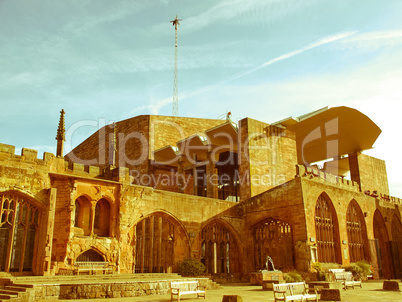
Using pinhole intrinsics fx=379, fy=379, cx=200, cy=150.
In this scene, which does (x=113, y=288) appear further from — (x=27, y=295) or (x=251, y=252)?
(x=251, y=252)

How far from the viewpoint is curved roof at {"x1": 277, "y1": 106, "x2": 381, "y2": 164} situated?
26.0 metres

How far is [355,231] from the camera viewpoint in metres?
24.0

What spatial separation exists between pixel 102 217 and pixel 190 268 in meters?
4.88

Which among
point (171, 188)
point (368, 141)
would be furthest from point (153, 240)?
point (368, 141)

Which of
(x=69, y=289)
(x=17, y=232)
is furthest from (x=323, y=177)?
(x=17, y=232)

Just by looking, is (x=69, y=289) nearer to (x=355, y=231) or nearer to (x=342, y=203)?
(x=342, y=203)

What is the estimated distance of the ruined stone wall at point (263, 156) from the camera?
80.1 feet

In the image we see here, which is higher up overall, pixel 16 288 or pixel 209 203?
pixel 209 203

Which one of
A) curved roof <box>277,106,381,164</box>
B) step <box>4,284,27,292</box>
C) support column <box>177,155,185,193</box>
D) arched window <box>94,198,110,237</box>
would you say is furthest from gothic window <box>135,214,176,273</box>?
step <box>4,284,27,292</box>

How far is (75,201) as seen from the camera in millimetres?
17141

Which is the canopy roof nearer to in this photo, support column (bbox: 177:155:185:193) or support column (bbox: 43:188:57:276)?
support column (bbox: 177:155:185:193)

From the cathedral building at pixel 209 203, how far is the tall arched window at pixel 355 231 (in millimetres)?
122

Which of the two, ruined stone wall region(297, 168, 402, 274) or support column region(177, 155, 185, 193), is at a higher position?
support column region(177, 155, 185, 193)

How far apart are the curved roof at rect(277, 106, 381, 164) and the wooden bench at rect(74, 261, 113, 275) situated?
15762 mm
